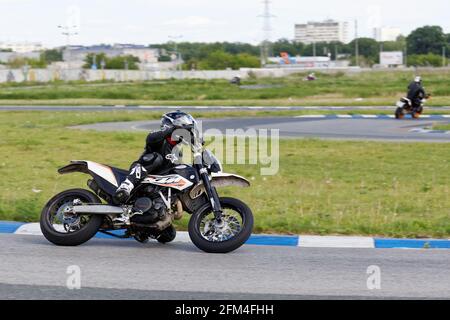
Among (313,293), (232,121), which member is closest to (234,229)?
(313,293)

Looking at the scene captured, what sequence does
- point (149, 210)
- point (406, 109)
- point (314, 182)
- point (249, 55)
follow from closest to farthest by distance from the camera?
point (149, 210) < point (314, 182) < point (406, 109) < point (249, 55)

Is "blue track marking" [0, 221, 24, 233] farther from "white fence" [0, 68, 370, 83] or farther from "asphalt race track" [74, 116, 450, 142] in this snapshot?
"white fence" [0, 68, 370, 83]

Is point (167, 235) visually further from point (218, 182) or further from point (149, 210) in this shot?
point (218, 182)

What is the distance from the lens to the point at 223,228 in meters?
7.71

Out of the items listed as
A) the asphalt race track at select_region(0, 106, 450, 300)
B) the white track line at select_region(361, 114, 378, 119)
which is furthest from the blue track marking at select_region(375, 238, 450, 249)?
the white track line at select_region(361, 114, 378, 119)

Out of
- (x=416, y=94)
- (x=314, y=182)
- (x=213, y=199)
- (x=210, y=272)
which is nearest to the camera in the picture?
(x=210, y=272)

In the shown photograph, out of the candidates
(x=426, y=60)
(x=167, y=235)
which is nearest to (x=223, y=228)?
(x=167, y=235)

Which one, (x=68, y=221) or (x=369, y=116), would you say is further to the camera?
(x=369, y=116)

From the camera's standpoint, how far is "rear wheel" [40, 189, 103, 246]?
7895 millimetres

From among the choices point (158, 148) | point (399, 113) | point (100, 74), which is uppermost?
point (100, 74)

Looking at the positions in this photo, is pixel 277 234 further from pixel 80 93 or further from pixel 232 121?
pixel 80 93

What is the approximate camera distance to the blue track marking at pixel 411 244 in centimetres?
820

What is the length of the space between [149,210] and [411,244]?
2.63 metres

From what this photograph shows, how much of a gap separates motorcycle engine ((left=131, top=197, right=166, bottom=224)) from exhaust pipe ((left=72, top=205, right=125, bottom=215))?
163 millimetres
